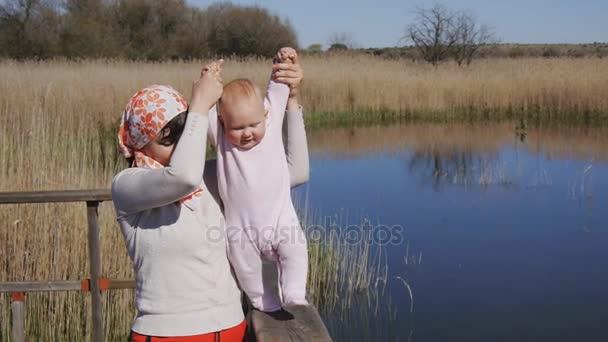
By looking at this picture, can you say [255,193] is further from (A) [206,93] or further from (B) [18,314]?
(B) [18,314]

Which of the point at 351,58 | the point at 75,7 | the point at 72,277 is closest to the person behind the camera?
the point at 72,277

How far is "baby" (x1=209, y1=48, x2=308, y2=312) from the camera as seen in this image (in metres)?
1.73

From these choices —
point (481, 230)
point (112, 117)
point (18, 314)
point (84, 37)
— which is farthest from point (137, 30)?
point (18, 314)

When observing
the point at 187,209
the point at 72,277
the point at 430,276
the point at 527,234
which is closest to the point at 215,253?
the point at 187,209

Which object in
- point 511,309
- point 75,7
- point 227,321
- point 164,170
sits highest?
point 75,7

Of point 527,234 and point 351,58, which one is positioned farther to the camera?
point 351,58

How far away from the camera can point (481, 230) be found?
760 cm

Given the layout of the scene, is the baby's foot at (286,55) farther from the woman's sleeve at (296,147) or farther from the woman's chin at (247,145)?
the woman's chin at (247,145)

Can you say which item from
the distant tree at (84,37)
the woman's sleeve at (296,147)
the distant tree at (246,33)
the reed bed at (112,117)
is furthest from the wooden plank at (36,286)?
the distant tree at (246,33)

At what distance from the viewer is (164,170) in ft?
5.24

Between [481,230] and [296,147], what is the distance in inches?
239

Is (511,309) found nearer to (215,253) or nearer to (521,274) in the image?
(521,274)

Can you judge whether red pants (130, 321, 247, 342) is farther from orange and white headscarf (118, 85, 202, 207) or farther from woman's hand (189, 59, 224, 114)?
woman's hand (189, 59, 224, 114)

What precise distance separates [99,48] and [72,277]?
1935cm
